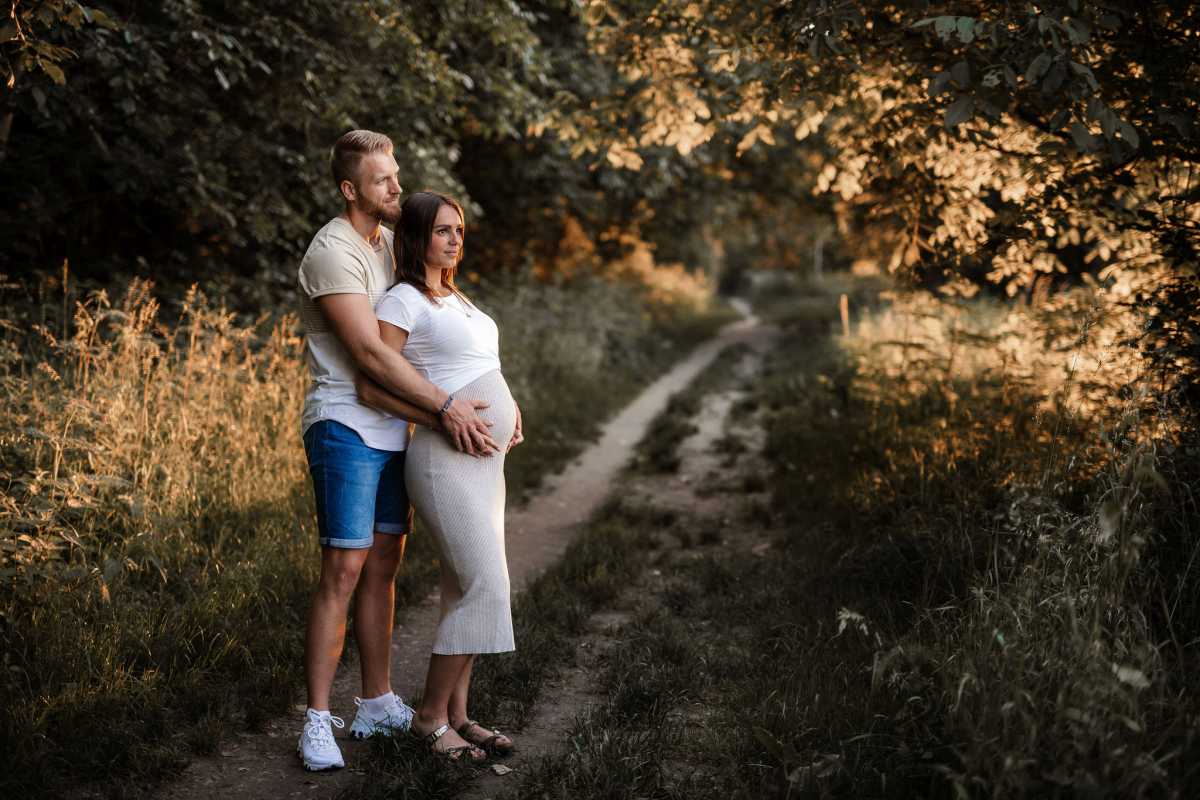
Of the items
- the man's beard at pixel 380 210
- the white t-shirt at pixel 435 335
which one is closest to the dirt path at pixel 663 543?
the white t-shirt at pixel 435 335

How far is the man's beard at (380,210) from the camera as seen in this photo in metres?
3.12

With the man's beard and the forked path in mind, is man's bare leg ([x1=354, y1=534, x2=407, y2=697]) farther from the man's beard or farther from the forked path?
the man's beard

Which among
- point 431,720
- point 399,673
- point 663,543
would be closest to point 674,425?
point 663,543

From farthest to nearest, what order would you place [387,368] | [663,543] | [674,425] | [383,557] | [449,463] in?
[674,425] < [663,543] < [383,557] < [449,463] < [387,368]

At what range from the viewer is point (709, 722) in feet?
11.0

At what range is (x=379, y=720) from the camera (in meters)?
3.33

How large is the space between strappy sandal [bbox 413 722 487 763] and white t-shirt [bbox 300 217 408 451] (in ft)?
3.45

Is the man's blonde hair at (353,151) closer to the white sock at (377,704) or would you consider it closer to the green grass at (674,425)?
the white sock at (377,704)

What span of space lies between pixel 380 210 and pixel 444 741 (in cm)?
196

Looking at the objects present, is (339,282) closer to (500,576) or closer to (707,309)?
(500,576)

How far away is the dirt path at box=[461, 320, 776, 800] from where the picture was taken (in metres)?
3.30

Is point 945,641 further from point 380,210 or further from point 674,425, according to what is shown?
point 674,425

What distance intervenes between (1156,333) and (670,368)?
1198 centimetres

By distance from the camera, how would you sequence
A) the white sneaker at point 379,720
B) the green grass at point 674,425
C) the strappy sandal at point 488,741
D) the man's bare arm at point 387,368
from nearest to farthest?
the man's bare arm at point 387,368, the strappy sandal at point 488,741, the white sneaker at point 379,720, the green grass at point 674,425
